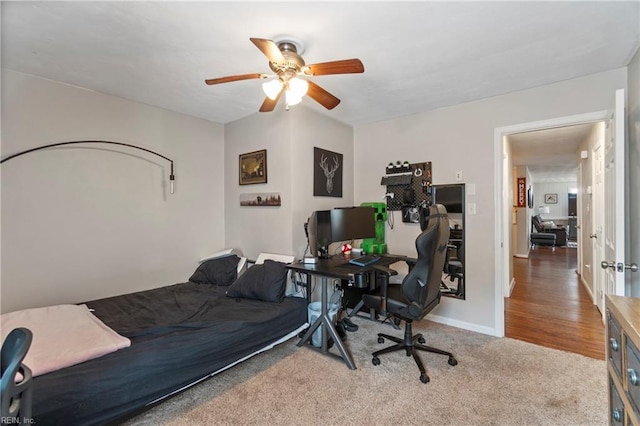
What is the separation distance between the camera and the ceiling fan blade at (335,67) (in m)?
1.72

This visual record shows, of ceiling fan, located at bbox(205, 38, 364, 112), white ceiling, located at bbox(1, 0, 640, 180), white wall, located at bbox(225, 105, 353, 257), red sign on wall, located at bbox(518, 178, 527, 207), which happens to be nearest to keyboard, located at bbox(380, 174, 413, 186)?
white wall, located at bbox(225, 105, 353, 257)

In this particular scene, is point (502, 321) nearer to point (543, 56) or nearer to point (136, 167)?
point (543, 56)

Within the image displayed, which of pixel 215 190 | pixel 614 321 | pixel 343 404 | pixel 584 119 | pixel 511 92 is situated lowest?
pixel 343 404

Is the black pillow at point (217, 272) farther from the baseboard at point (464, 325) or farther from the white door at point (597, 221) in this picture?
the white door at point (597, 221)

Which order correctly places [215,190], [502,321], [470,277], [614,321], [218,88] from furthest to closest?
1. [215,190]
2. [470,277]
3. [502,321]
4. [218,88]
5. [614,321]

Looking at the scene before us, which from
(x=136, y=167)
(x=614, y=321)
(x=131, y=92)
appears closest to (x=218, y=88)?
(x=131, y=92)

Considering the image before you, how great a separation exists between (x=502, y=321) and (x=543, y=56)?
7.93 ft

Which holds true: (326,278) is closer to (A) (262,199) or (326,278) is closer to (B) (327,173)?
(A) (262,199)

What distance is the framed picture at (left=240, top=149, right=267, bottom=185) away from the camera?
328 cm

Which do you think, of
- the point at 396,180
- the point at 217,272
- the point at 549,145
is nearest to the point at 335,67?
the point at 396,180

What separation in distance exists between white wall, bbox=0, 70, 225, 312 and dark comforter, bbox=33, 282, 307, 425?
38 centimetres

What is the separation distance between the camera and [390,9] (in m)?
1.64

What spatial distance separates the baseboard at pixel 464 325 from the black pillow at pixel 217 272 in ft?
7.71

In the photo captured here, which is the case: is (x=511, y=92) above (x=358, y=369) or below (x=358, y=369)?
above
